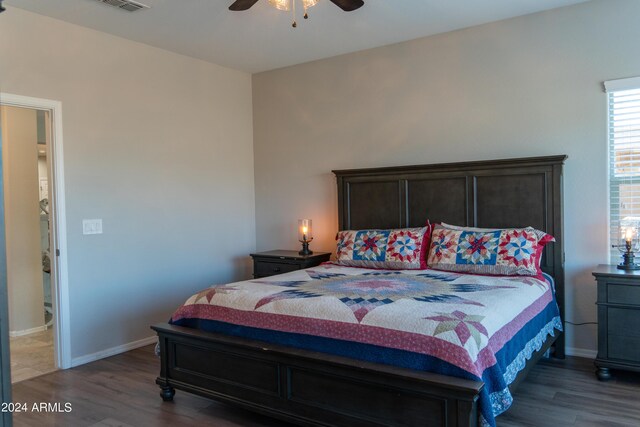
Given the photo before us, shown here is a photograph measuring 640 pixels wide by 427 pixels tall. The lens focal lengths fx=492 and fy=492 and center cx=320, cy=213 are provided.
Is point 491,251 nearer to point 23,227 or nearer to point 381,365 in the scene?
point 381,365

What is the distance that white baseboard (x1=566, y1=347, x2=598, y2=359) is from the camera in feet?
12.4

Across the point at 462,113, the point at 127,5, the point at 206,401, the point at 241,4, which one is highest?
the point at 127,5

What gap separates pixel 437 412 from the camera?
2.14 meters

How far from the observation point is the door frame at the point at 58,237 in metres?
3.83

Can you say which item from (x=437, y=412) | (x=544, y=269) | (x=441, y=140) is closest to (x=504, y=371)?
(x=437, y=412)

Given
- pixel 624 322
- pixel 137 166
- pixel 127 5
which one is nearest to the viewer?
pixel 624 322

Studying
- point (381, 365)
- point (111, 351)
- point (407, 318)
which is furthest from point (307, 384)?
point (111, 351)

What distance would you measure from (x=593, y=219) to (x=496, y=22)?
1.78 m

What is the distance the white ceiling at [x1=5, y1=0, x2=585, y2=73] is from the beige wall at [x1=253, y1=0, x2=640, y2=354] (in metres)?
0.20

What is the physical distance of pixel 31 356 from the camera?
4.22 m

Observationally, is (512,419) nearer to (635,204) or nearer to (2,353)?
(635,204)

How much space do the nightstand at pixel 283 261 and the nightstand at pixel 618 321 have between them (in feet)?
7.83

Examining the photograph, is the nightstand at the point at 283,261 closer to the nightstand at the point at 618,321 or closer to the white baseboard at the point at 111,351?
the white baseboard at the point at 111,351

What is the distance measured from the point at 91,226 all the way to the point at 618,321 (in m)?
4.02
